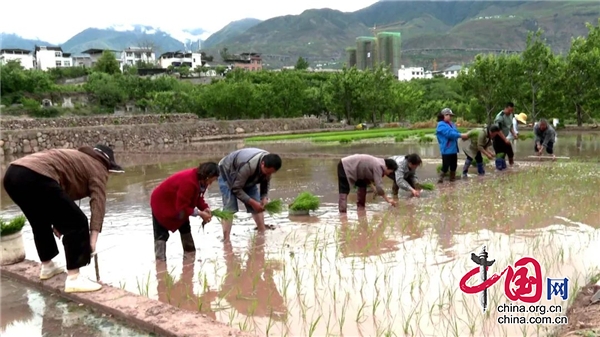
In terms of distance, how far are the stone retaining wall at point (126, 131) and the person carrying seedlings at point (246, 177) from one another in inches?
771

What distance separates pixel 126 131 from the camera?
2692 centimetres

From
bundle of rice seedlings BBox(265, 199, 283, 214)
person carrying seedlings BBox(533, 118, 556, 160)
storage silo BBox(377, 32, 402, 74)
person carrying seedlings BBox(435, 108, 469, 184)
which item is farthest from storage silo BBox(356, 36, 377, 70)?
bundle of rice seedlings BBox(265, 199, 283, 214)

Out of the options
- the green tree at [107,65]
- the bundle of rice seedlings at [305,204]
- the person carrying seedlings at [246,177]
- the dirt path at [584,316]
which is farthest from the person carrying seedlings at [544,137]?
the green tree at [107,65]

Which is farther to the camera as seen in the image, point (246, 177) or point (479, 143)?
point (479, 143)

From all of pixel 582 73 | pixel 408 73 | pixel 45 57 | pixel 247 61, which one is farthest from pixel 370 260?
pixel 408 73

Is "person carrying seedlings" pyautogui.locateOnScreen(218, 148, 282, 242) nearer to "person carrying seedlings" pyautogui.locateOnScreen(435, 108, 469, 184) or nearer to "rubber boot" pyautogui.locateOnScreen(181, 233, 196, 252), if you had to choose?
"rubber boot" pyautogui.locateOnScreen(181, 233, 196, 252)

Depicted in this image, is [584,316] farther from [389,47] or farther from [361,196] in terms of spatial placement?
[389,47]

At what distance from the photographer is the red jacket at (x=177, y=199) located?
202 inches

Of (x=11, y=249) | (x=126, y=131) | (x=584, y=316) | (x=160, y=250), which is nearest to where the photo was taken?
(x=584, y=316)

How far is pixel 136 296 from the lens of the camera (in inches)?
160

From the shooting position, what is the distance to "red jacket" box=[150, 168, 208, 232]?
5.13m

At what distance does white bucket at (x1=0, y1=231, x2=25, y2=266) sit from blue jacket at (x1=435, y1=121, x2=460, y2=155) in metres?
6.90

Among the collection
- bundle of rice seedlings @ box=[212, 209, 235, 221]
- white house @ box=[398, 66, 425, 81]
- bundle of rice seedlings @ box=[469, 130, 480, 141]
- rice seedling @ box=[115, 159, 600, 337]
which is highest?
white house @ box=[398, 66, 425, 81]

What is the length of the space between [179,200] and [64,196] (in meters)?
1.13
